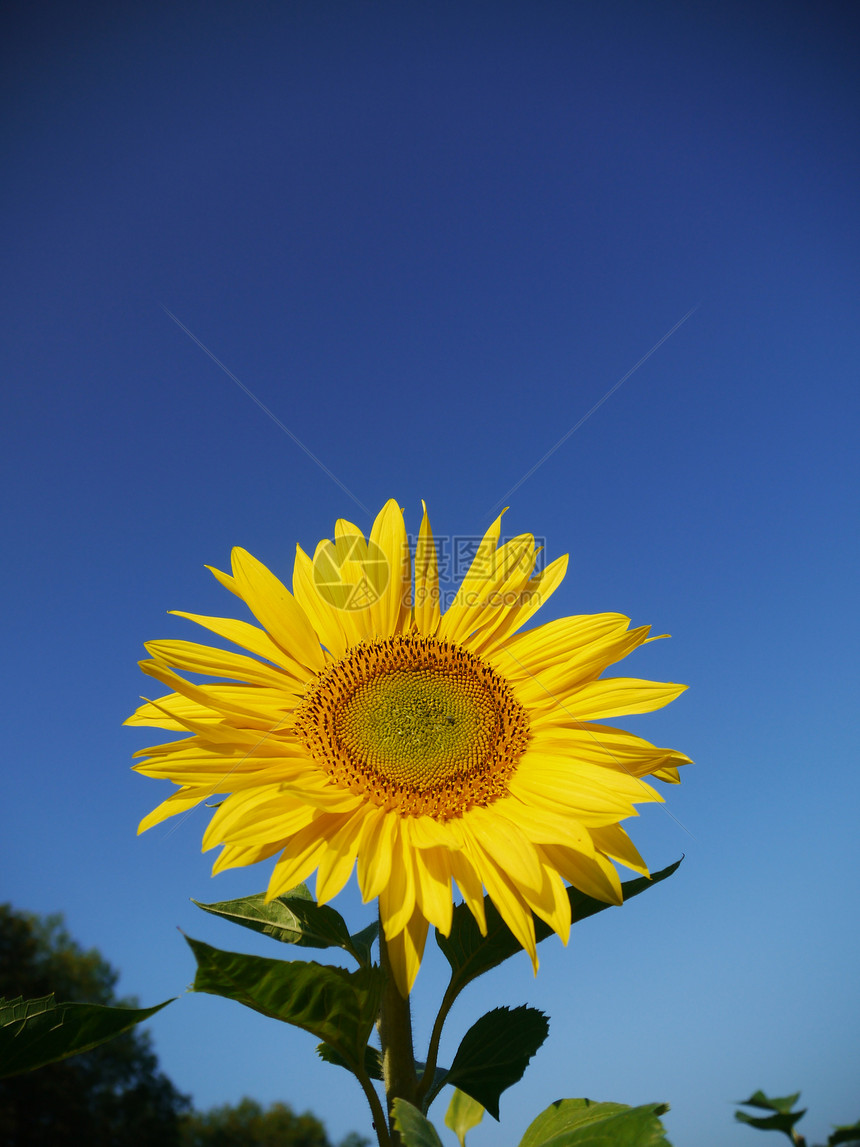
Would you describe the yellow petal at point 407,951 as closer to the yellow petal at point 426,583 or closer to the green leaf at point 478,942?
the green leaf at point 478,942

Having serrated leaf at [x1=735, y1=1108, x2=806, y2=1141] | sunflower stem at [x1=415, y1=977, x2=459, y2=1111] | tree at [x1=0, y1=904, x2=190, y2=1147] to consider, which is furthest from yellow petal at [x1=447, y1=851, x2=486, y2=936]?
tree at [x1=0, y1=904, x2=190, y2=1147]

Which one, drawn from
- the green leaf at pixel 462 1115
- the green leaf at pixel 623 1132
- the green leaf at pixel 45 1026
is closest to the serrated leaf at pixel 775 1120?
the green leaf at pixel 623 1132

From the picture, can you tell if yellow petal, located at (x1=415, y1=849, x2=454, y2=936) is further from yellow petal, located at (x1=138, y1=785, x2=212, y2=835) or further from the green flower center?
Result: yellow petal, located at (x1=138, y1=785, x2=212, y2=835)

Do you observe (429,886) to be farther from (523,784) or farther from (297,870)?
(523,784)

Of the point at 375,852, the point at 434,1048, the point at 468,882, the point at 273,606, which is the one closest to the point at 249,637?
the point at 273,606

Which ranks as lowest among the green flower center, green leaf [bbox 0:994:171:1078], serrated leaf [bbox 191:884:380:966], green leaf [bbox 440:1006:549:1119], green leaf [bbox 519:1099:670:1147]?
green leaf [bbox 519:1099:670:1147]

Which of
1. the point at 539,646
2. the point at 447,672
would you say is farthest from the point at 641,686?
the point at 447,672
